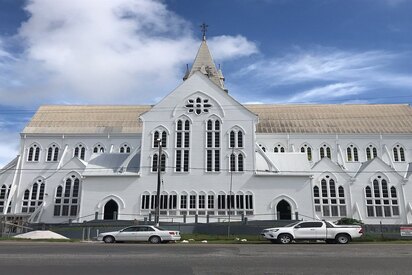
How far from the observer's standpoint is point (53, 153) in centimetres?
5225

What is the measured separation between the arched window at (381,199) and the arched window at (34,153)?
1649 inches

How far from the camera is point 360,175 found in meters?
44.5

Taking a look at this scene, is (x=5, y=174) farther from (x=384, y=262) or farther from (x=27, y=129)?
(x=384, y=262)

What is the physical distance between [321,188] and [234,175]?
36.4ft

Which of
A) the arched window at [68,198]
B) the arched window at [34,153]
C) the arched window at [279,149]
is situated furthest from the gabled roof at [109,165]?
the arched window at [279,149]

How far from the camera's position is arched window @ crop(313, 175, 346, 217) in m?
43.7

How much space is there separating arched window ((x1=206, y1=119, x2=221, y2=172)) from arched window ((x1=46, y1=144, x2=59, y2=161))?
73.8ft

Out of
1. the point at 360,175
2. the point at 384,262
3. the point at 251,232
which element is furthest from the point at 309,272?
the point at 360,175

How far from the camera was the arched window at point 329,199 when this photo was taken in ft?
143

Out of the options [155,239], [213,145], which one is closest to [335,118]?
[213,145]

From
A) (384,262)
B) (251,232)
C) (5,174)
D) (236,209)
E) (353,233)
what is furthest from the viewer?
(5,174)

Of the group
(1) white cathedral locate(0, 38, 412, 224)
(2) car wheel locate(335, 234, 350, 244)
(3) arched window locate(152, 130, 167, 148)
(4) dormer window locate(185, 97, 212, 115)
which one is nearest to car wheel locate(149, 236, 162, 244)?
(2) car wheel locate(335, 234, 350, 244)

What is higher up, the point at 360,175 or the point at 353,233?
the point at 360,175

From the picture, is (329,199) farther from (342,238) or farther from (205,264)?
(205,264)
